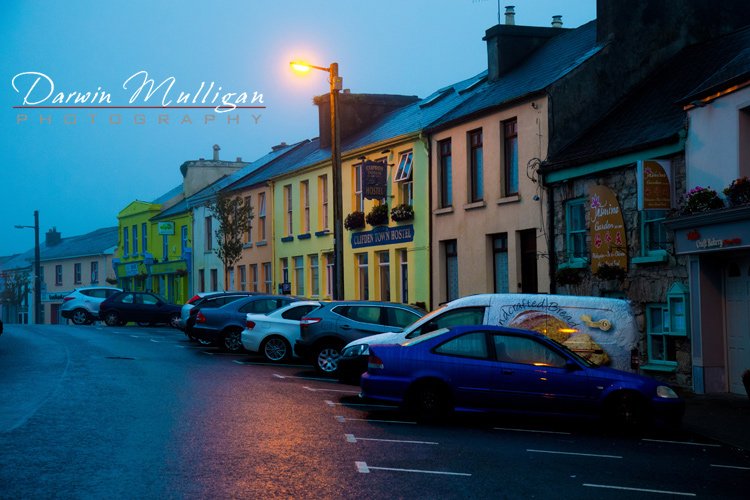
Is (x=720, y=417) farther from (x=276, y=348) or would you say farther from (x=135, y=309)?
(x=135, y=309)

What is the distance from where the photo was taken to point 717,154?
61.0ft

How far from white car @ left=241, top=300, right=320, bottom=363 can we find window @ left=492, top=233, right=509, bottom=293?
5735 millimetres

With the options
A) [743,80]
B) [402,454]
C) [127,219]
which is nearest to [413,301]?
[743,80]

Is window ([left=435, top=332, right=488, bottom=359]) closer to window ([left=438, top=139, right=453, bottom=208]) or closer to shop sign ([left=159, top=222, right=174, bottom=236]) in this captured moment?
window ([left=438, top=139, right=453, bottom=208])

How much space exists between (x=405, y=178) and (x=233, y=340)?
313 inches

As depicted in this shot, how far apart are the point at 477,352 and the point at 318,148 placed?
1190 inches

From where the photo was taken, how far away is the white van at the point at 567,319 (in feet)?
57.7

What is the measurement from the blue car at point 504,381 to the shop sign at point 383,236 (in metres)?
17.3

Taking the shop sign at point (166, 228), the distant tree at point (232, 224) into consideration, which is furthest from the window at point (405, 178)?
the shop sign at point (166, 228)

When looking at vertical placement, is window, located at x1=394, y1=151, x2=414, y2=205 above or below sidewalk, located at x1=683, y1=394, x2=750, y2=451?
above

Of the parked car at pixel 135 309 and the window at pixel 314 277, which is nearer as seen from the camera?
the window at pixel 314 277

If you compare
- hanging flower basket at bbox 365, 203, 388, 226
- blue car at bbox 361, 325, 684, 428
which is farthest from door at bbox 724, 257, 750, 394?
hanging flower basket at bbox 365, 203, 388, 226

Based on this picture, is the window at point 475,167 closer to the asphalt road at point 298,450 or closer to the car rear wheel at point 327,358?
the car rear wheel at point 327,358

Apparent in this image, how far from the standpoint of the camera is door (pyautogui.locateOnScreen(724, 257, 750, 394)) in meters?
18.6
